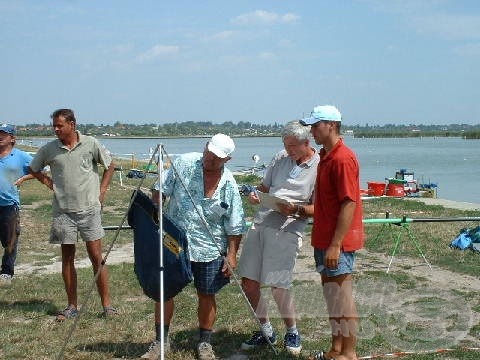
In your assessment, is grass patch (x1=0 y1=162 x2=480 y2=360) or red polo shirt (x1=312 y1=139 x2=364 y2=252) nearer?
red polo shirt (x1=312 y1=139 x2=364 y2=252)

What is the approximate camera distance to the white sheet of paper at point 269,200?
14.3ft

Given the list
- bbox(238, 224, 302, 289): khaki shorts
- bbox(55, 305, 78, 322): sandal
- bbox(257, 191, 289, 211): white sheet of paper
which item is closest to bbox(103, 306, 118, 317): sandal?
bbox(55, 305, 78, 322): sandal

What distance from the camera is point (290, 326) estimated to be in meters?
4.67

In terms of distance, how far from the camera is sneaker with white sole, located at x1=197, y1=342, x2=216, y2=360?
448 centimetres

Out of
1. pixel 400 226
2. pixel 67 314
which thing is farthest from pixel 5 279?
pixel 400 226

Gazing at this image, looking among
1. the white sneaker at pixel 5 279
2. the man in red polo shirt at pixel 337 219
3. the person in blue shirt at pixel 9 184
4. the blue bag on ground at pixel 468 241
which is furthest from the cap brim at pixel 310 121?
the blue bag on ground at pixel 468 241

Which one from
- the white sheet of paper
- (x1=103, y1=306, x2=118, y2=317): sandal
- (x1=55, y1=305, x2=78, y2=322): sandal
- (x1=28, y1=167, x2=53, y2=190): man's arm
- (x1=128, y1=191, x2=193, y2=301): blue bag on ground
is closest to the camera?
(x1=128, y1=191, x2=193, y2=301): blue bag on ground

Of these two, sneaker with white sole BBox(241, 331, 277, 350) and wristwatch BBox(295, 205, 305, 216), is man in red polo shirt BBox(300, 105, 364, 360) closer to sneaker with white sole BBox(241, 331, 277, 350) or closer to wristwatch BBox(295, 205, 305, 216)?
wristwatch BBox(295, 205, 305, 216)

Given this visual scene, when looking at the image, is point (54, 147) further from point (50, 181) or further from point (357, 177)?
point (357, 177)

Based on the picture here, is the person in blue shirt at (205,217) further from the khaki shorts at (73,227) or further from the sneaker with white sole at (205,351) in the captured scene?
the khaki shorts at (73,227)

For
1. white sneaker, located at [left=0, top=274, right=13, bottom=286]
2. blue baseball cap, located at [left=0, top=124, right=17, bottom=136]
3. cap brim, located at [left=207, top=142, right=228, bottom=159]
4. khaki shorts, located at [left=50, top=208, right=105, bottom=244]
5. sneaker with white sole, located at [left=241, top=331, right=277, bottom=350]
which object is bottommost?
white sneaker, located at [left=0, top=274, right=13, bottom=286]

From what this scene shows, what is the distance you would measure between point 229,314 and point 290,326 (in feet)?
3.48

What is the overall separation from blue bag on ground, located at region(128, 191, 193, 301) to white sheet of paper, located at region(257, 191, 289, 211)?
0.62 m

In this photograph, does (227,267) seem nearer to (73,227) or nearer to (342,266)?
(342,266)
